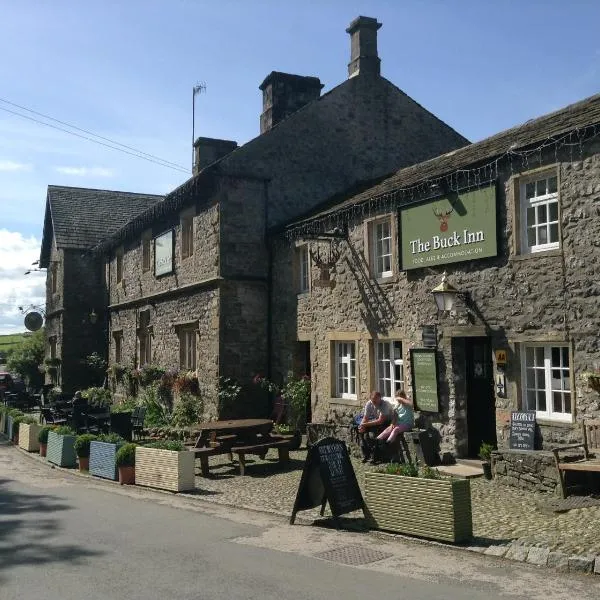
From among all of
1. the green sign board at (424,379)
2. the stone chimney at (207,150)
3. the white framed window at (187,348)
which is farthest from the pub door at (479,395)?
the stone chimney at (207,150)

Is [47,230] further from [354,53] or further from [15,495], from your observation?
[15,495]

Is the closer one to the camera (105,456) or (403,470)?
(403,470)

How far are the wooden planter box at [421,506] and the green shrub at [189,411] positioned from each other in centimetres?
1094

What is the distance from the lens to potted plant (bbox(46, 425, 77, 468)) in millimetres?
14898

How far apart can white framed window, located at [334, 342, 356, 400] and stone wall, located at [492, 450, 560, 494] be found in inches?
195

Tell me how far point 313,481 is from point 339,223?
317 inches

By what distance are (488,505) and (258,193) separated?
11352 mm

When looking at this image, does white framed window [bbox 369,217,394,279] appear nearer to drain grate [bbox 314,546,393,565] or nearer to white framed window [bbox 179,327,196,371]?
white framed window [bbox 179,327,196,371]

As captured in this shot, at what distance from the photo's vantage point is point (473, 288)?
12.4 metres

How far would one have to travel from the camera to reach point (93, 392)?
26.6 metres

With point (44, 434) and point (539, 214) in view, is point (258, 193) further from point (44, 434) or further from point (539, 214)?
point (539, 214)

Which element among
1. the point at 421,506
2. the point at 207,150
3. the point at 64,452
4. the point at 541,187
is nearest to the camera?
the point at 421,506

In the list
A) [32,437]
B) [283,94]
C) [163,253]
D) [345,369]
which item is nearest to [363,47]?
[283,94]

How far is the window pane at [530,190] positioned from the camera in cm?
1159
